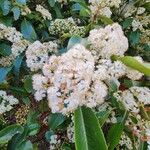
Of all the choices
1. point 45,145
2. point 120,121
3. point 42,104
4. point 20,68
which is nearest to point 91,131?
point 120,121

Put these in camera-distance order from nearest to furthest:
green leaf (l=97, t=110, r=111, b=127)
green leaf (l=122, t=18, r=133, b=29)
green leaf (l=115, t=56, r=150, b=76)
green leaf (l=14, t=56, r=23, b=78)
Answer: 1. green leaf (l=115, t=56, r=150, b=76)
2. green leaf (l=97, t=110, r=111, b=127)
3. green leaf (l=14, t=56, r=23, b=78)
4. green leaf (l=122, t=18, r=133, b=29)

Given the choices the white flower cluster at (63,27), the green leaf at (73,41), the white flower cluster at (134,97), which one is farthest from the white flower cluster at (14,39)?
the white flower cluster at (134,97)

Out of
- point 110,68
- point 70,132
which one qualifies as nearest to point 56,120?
point 70,132

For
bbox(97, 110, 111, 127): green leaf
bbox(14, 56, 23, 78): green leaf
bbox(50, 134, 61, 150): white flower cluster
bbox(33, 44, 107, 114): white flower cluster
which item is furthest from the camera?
bbox(14, 56, 23, 78): green leaf

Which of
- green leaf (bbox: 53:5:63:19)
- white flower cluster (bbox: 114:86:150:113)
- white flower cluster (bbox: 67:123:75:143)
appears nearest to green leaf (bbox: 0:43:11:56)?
green leaf (bbox: 53:5:63:19)

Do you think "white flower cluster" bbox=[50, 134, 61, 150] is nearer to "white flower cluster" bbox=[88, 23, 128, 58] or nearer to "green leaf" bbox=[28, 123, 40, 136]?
"green leaf" bbox=[28, 123, 40, 136]
